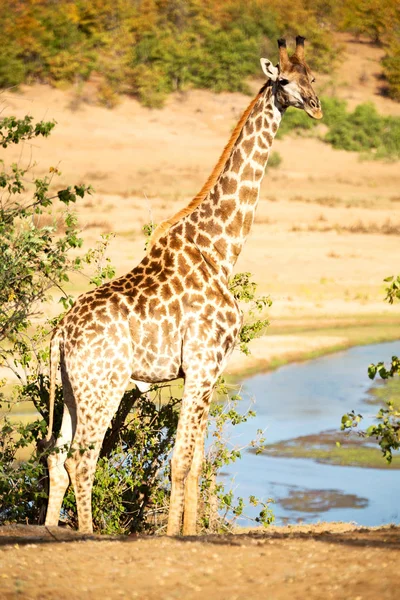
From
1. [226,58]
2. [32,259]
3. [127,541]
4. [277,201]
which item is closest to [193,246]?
[32,259]

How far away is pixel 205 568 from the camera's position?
5.94m

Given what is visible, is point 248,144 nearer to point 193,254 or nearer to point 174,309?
point 193,254

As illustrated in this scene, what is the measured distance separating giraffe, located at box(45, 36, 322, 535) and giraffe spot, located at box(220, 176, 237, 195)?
252 mm

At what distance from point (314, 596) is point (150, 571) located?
924 mm

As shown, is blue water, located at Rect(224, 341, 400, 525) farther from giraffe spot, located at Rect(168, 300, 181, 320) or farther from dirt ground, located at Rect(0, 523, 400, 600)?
dirt ground, located at Rect(0, 523, 400, 600)

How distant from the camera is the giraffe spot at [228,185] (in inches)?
348

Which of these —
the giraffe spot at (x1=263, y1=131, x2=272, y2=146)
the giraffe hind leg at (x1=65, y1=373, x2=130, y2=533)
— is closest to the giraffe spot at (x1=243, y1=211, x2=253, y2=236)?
the giraffe spot at (x1=263, y1=131, x2=272, y2=146)

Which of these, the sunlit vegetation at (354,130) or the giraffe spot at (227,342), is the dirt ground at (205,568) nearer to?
the giraffe spot at (227,342)

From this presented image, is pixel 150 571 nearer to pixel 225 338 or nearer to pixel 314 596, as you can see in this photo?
pixel 314 596

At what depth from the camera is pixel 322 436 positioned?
610 inches

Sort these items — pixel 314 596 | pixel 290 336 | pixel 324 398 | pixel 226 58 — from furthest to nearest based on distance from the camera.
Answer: pixel 226 58 → pixel 290 336 → pixel 324 398 → pixel 314 596

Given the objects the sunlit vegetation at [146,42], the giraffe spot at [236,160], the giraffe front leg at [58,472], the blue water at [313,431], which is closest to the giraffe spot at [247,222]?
the giraffe spot at [236,160]

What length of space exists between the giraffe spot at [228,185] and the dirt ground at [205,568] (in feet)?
9.52

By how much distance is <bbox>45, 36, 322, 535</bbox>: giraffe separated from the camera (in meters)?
8.09
